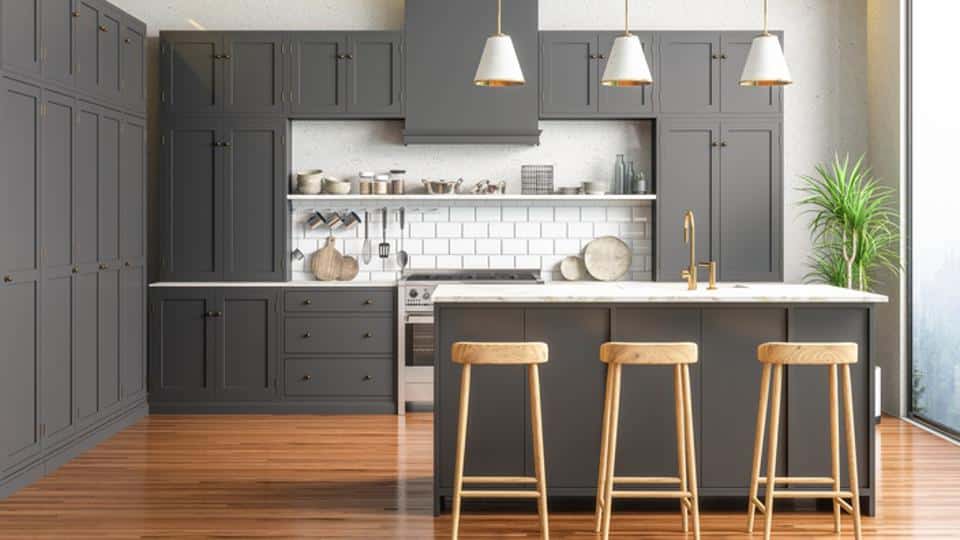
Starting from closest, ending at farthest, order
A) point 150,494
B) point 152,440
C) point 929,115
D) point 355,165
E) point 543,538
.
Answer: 1. point 543,538
2. point 150,494
3. point 152,440
4. point 929,115
5. point 355,165

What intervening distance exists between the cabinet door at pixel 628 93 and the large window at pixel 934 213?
5.70 ft

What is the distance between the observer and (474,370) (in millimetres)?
5074

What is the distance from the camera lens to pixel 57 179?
595cm

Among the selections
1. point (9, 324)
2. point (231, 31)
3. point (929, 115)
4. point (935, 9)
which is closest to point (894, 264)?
point (929, 115)

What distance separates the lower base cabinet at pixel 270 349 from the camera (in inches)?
304

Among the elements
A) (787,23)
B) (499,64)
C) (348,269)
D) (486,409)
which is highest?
(787,23)

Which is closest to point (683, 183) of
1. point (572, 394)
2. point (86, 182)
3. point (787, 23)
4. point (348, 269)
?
point (787, 23)

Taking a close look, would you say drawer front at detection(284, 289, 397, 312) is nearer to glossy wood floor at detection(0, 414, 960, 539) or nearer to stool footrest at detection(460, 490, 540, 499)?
glossy wood floor at detection(0, 414, 960, 539)

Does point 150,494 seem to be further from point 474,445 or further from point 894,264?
point 894,264

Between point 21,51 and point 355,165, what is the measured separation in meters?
3.12

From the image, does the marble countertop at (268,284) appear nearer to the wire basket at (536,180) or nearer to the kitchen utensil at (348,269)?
the kitchen utensil at (348,269)

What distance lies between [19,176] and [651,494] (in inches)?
135

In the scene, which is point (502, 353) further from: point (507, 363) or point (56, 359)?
point (56, 359)

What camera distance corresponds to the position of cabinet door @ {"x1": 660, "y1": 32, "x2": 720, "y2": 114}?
25.6 feet
